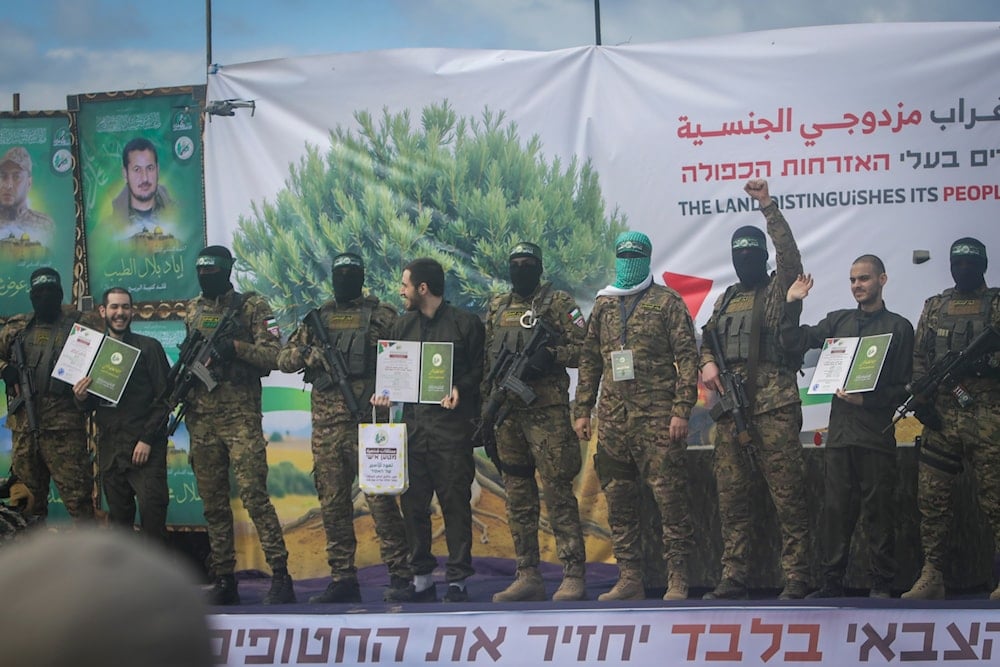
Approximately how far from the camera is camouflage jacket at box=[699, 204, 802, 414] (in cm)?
630

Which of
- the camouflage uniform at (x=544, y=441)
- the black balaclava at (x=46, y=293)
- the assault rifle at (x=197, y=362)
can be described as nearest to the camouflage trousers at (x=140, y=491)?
the assault rifle at (x=197, y=362)

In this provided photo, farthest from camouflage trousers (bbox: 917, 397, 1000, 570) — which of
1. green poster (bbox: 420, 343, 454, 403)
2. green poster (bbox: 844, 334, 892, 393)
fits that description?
green poster (bbox: 420, 343, 454, 403)

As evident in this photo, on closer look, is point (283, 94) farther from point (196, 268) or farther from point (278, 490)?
point (278, 490)

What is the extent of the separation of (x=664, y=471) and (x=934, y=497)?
51.2 inches

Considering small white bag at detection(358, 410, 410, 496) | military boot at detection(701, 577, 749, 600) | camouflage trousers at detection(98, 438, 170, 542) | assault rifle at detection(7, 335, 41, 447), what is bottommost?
military boot at detection(701, 577, 749, 600)

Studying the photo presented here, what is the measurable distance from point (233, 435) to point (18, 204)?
2223mm

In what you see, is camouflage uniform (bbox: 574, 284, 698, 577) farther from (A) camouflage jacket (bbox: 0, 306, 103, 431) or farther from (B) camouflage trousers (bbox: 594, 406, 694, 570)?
(A) camouflage jacket (bbox: 0, 306, 103, 431)

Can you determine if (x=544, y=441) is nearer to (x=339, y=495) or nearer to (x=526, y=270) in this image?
(x=526, y=270)

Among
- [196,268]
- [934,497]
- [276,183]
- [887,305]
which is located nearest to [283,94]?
[276,183]

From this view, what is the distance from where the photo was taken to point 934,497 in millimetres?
6148

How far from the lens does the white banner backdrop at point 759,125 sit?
6.50 metres

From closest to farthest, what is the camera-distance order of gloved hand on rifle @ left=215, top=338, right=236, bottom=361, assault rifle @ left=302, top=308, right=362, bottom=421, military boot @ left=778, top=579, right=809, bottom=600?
military boot @ left=778, top=579, right=809, bottom=600
assault rifle @ left=302, top=308, right=362, bottom=421
gloved hand on rifle @ left=215, top=338, right=236, bottom=361

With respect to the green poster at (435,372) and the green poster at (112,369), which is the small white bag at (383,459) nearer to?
the green poster at (435,372)

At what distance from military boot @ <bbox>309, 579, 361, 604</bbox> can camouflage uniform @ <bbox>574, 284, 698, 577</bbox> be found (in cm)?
144
